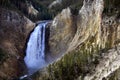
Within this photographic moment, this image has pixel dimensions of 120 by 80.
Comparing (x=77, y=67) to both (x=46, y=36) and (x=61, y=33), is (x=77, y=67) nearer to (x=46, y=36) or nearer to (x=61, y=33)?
(x=61, y=33)

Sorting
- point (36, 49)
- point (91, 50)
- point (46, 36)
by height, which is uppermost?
point (46, 36)

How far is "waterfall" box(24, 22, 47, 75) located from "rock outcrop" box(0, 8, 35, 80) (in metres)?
1.16

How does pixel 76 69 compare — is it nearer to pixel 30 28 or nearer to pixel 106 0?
pixel 106 0

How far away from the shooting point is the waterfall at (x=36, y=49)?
69.8 meters

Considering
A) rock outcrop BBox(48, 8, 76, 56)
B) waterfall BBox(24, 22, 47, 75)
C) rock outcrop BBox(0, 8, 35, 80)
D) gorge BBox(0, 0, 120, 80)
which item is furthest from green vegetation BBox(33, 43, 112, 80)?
waterfall BBox(24, 22, 47, 75)

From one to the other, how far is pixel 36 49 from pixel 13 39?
4682 millimetres

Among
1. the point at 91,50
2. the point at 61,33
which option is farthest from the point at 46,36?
the point at 91,50

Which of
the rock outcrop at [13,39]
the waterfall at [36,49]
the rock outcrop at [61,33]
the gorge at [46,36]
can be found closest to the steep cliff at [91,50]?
the gorge at [46,36]

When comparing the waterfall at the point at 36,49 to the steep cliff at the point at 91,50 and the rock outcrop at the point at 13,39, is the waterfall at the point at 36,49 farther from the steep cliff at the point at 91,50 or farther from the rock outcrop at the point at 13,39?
the steep cliff at the point at 91,50

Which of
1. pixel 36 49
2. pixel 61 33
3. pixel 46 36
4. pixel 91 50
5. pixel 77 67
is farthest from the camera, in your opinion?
pixel 46 36

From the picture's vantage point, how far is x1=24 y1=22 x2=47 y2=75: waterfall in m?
69.8

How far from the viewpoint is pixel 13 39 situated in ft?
237

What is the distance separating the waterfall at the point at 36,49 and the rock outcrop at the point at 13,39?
45.5 inches

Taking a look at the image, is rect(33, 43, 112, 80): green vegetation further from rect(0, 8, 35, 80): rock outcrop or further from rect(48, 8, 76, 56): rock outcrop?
rect(48, 8, 76, 56): rock outcrop
